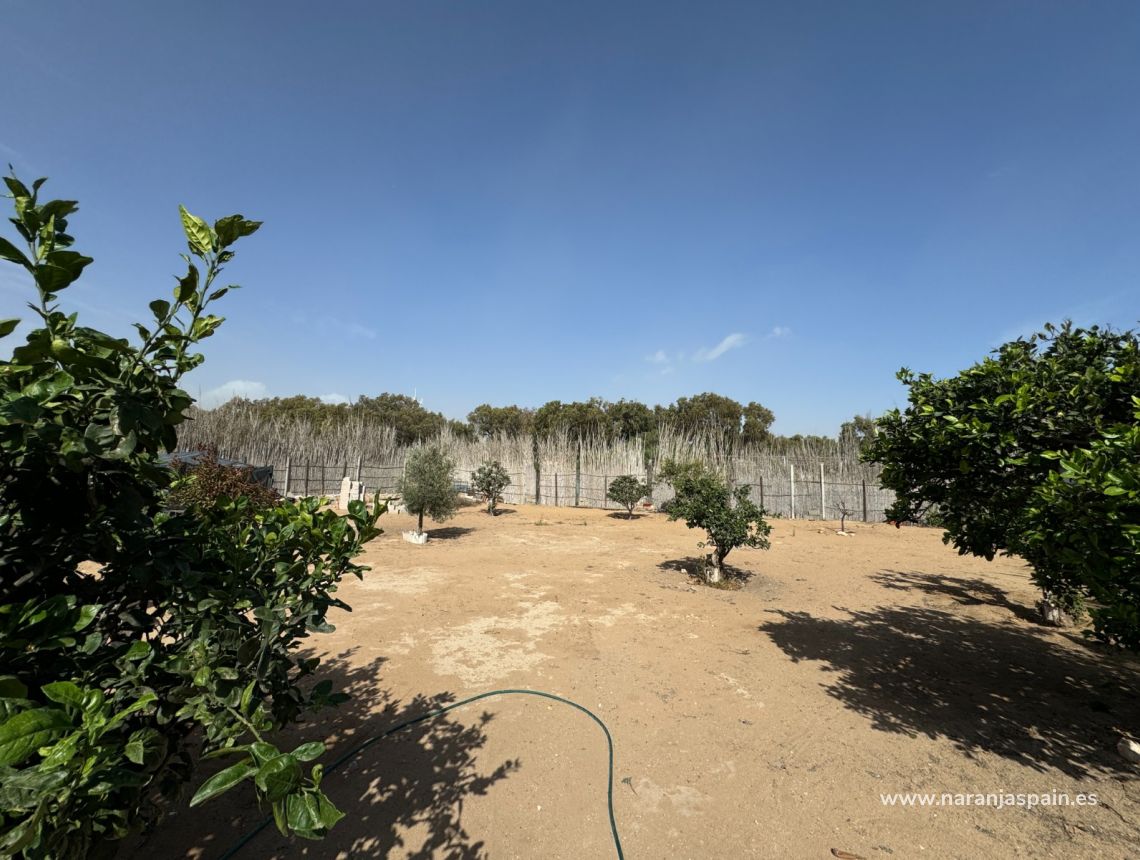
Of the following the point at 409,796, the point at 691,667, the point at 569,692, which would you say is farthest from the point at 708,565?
the point at 409,796

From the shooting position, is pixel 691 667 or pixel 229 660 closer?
pixel 229 660

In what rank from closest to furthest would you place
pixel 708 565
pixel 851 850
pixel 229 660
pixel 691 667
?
pixel 229 660 → pixel 851 850 → pixel 691 667 → pixel 708 565

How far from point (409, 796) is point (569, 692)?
1.75m

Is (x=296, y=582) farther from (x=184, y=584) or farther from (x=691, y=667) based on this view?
(x=691, y=667)

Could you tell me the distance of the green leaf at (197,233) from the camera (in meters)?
1.29

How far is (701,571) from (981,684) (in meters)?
4.87

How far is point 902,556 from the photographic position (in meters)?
11.8

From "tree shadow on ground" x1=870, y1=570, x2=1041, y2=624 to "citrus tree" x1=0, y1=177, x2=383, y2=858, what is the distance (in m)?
9.02

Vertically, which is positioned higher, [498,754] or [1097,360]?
[1097,360]

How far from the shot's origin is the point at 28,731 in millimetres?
799

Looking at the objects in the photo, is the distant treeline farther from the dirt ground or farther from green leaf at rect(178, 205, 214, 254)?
green leaf at rect(178, 205, 214, 254)

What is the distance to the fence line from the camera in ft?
64.2

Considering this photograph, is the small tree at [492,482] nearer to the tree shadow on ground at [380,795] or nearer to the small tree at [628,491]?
the small tree at [628,491]

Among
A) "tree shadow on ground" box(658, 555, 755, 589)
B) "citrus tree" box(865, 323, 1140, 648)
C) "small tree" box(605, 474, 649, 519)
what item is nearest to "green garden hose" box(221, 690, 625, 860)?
"citrus tree" box(865, 323, 1140, 648)
